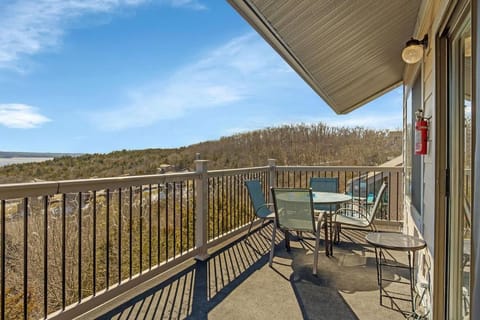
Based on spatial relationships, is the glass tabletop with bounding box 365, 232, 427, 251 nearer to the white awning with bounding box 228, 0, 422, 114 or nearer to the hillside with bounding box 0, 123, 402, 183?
A: the white awning with bounding box 228, 0, 422, 114

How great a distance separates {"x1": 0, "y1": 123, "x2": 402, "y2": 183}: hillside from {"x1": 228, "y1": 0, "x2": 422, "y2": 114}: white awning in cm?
462

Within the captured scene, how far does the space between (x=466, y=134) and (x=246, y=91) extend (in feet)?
39.8

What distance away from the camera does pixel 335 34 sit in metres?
2.72

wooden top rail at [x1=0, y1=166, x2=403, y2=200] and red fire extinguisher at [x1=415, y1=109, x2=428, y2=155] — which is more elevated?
red fire extinguisher at [x1=415, y1=109, x2=428, y2=155]

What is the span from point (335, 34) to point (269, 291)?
2485 millimetres

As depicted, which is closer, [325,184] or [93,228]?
[93,228]

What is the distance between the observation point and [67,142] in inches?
769

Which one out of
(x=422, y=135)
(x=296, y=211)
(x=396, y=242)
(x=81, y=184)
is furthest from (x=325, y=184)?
(x=81, y=184)

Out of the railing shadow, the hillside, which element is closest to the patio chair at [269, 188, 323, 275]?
the railing shadow

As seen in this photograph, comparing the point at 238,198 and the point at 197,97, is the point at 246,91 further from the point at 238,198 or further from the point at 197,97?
the point at 238,198

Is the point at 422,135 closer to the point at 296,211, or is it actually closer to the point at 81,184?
the point at 296,211

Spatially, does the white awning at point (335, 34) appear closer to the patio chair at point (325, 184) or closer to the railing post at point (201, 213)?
the patio chair at point (325, 184)

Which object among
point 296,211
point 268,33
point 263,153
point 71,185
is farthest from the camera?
point 263,153

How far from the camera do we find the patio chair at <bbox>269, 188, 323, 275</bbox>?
3.17 meters
